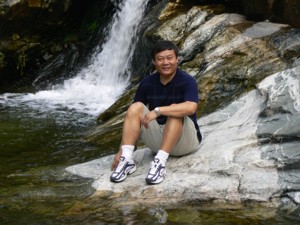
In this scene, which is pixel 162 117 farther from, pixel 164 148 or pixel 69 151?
pixel 69 151

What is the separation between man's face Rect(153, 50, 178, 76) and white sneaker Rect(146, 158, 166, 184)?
3.10ft

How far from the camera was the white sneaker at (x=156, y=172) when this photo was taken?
5289mm

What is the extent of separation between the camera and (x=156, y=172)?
5.34 meters

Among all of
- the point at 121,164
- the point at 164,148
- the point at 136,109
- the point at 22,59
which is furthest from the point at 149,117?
the point at 22,59

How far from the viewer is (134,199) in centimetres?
514

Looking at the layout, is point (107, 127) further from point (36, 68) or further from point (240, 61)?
point (36, 68)

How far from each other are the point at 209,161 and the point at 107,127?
3168 millimetres

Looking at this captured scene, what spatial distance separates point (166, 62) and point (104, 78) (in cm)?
803

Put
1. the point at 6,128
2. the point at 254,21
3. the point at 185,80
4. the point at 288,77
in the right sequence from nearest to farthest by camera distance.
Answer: the point at 185,80 < the point at 288,77 < the point at 6,128 < the point at 254,21

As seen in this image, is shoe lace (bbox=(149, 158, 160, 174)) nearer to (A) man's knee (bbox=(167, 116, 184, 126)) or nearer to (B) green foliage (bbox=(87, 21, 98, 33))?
(A) man's knee (bbox=(167, 116, 184, 126))

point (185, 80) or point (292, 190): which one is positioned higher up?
point (185, 80)

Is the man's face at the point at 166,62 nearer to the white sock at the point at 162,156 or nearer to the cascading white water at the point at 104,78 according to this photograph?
the white sock at the point at 162,156

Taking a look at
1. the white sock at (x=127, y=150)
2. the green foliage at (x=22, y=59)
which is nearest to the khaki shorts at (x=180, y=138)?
the white sock at (x=127, y=150)

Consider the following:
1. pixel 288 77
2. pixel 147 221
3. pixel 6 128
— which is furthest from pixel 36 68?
pixel 147 221
